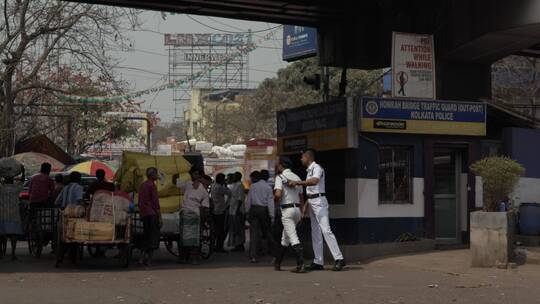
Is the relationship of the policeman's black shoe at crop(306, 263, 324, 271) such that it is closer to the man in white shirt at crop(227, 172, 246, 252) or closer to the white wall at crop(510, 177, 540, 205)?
the man in white shirt at crop(227, 172, 246, 252)

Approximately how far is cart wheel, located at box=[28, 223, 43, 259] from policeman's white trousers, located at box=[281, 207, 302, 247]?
504cm

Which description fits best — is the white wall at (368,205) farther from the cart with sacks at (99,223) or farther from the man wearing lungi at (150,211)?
the cart with sacks at (99,223)

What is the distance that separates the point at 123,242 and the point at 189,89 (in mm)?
100924

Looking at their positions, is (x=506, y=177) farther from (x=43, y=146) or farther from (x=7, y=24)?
(x=43, y=146)

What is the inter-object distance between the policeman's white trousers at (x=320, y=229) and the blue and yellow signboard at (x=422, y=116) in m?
2.43

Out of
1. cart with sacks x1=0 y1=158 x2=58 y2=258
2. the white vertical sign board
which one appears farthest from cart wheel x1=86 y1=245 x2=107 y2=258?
the white vertical sign board

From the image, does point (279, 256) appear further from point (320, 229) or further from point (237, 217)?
point (237, 217)

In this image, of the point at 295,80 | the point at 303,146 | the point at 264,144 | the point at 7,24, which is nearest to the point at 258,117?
the point at 295,80

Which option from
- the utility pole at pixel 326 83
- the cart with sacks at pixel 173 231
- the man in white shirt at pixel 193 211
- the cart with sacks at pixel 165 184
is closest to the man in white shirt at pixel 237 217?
the cart with sacks at pixel 173 231


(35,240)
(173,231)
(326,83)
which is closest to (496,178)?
(173,231)

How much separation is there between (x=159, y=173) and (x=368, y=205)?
4.09 m

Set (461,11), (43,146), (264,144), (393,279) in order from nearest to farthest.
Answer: (393,279) < (461,11) < (43,146) < (264,144)

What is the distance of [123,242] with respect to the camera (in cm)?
1334

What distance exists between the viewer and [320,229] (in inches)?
516
